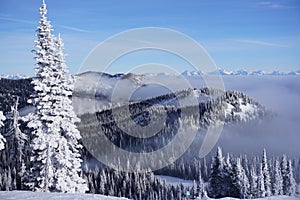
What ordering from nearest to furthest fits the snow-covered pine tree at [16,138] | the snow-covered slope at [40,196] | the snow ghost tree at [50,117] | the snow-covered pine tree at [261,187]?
the snow-covered slope at [40,196], the snow ghost tree at [50,117], the snow-covered pine tree at [16,138], the snow-covered pine tree at [261,187]

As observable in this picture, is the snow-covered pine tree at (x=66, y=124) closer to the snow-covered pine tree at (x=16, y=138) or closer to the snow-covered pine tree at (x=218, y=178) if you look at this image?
the snow-covered pine tree at (x=16, y=138)

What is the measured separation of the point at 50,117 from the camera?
73.6ft

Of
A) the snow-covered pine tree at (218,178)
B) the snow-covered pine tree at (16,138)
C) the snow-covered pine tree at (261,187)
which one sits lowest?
the snow-covered pine tree at (261,187)

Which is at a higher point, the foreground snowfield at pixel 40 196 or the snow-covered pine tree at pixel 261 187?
the foreground snowfield at pixel 40 196

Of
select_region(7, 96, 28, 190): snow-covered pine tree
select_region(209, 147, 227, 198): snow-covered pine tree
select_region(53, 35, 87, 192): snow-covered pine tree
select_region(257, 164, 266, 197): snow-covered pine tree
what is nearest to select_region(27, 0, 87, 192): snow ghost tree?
select_region(53, 35, 87, 192): snow-covered pine tree

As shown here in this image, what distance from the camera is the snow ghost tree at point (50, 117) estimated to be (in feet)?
73.5

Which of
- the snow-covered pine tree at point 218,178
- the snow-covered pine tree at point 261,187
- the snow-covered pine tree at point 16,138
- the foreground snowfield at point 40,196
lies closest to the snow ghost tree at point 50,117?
Answer: the snow-covered pine tree at point 16,138

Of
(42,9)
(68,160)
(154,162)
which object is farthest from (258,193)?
(154,162)

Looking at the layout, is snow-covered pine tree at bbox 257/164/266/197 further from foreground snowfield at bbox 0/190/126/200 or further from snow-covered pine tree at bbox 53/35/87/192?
foreground snowfield at bbox 0/190/126/200

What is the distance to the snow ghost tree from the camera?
22391mm

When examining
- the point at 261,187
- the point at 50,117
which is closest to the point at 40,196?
the point at 50,117

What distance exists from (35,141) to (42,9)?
9136mm

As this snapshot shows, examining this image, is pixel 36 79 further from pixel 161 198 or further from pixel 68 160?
pixel 161 198

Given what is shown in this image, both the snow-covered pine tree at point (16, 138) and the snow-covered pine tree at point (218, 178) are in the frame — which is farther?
the snow-covered pine tree at point (218, 178)
